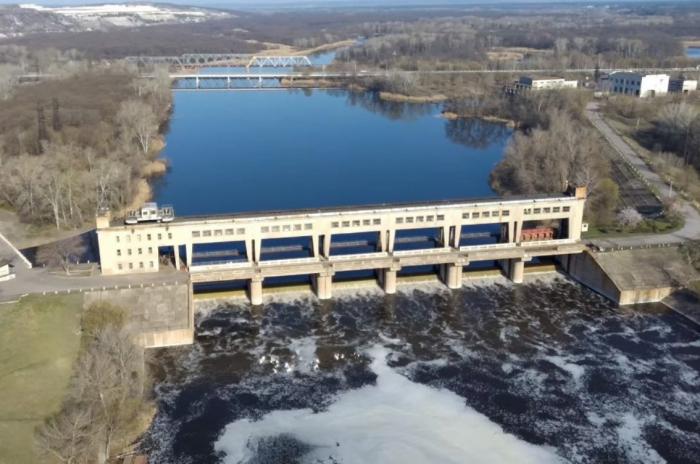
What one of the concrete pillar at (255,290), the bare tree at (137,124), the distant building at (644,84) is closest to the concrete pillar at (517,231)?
the concrete pillar at (255,290)

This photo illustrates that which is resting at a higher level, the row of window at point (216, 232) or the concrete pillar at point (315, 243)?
the row of window at point (216, 232)

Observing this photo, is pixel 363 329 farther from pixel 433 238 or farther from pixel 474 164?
pixel 474 164

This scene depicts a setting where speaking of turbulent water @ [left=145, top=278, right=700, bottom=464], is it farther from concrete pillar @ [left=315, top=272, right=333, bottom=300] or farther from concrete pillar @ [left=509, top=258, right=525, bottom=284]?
concrete pillar @ [left=509, top=258, right=525, bottom=284]

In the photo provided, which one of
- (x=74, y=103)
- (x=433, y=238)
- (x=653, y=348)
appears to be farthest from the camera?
(x=74, y=103)

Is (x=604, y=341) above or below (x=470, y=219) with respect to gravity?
below

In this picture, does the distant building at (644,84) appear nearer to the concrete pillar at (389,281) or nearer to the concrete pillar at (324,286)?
the concrete pillar at (389,281)

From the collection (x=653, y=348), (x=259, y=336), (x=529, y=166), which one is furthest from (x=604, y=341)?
(x=529, y=166)

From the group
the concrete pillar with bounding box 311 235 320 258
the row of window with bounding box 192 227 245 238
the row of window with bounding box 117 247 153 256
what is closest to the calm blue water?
the concrete pillar with bounding box 311 235 320 258

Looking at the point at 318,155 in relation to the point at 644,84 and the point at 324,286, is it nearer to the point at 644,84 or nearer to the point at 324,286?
the point at 324,286
